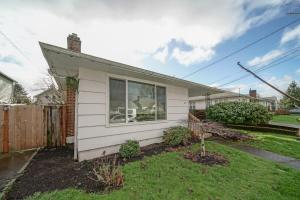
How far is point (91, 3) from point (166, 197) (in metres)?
7.22

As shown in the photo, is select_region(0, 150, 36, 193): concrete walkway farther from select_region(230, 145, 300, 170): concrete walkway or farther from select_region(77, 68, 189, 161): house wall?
select_region(230, 145, 300, 170): concrete walkway

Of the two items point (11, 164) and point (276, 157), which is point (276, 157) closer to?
point (276, 157)

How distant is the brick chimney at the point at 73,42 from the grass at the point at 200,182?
4.64 m

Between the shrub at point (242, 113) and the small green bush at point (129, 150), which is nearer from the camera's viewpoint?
the small green bush at point (129, 150)

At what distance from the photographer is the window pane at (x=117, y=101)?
5546mm

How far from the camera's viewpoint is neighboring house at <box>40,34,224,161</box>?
15.8ft

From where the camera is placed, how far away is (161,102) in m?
7.48

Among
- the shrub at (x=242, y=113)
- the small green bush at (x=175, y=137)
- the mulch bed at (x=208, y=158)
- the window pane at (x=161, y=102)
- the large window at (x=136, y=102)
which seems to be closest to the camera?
the mulch bed at (x=208, y=158)

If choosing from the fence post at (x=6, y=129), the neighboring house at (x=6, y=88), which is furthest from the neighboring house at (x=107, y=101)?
the neighboring house at (x=6, y=88)

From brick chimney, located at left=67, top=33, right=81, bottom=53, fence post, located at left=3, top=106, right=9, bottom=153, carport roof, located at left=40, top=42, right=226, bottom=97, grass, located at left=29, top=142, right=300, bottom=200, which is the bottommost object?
grass, located at left=29, top=142, right=300, bottom=200

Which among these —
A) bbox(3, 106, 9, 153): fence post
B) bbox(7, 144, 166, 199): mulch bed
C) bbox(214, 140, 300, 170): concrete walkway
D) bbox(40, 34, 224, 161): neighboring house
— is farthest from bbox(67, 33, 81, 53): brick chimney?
bbox(214, 140, 300, 170): concrete walkway

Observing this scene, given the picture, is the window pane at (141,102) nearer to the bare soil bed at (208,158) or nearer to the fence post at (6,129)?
the bare soil bed at (208,158)

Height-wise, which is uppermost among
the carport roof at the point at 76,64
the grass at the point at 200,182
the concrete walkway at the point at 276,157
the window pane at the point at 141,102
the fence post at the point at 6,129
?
the carport roof at the point at 76,64

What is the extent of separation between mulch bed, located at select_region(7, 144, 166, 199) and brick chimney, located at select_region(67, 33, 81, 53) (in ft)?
12.5
